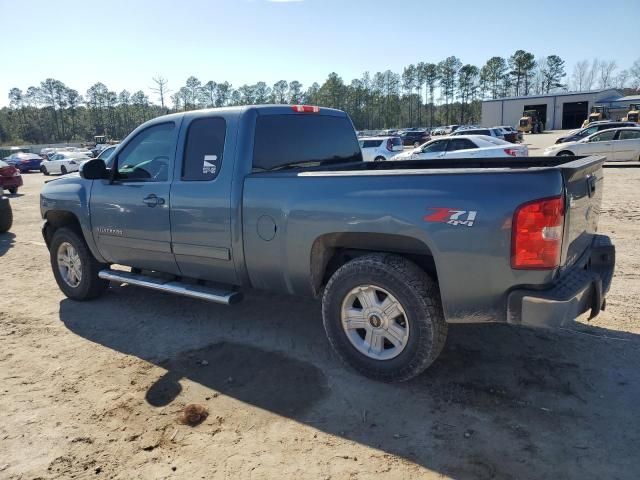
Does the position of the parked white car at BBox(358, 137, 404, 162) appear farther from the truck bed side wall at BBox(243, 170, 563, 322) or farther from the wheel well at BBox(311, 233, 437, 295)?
the truck bed side wall at BBox(243, 170, 563, 322)

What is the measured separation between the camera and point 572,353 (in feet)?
12.9

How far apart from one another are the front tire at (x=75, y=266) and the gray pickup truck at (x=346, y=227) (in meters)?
0.05

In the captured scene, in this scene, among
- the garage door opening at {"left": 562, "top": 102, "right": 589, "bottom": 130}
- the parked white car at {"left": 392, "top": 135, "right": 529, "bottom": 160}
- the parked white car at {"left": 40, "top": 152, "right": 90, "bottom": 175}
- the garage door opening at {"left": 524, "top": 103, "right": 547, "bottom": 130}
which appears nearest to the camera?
the parked white car at {"left": 392, "top": 135, "right": 529, "bottom": 160}

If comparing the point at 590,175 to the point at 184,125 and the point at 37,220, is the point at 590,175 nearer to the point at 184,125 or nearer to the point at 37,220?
the point at 184,125

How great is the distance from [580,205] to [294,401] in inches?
93.4

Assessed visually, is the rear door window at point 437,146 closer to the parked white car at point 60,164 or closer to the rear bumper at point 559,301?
the rear bumper at point 559,301

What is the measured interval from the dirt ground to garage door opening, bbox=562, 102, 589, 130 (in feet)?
257

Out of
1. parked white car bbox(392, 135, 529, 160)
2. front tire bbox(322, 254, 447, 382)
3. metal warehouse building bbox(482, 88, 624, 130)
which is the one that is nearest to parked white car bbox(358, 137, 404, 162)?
parked white car bbox(392, 135, 529, 160)

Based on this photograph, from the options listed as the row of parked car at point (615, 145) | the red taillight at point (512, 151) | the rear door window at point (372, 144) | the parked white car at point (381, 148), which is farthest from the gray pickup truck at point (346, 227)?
the rear door window at point (372, 144)

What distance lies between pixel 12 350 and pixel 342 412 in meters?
3.22

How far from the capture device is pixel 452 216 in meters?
3.01

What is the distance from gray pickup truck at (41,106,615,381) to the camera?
2918 mm

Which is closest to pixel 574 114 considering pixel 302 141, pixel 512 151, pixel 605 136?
pixel 605 136

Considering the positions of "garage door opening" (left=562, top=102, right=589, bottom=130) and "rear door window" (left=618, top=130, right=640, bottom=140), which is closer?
"rear door window" (left=618, top=130, right=640, bottom=140)
